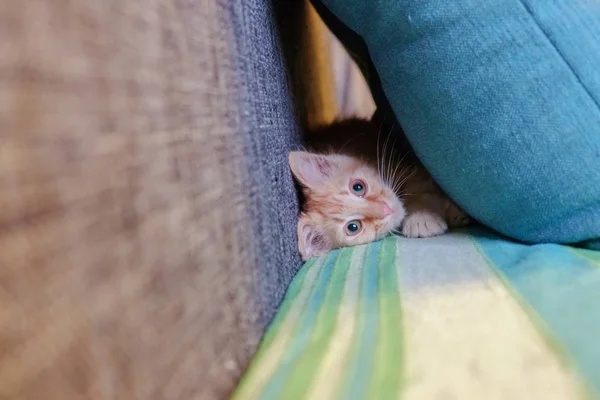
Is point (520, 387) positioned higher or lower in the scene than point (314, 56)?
lower

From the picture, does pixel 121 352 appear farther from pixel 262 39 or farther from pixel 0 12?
pixel 262 39

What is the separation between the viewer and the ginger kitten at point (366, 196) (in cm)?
115

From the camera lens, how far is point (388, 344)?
58 centimetres

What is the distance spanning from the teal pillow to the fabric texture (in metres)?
0.33

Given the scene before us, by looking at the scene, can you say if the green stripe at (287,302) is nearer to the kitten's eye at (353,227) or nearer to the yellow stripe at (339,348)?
the yellow stripe at (339,348)

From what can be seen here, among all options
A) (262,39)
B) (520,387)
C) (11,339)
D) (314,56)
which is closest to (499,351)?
(520,387)

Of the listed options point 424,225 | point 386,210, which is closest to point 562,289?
point 424,225

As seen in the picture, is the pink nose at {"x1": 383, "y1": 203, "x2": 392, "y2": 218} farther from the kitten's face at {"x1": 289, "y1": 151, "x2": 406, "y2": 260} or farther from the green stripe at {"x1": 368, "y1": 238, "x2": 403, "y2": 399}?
the green stripe at {"x1": 368, "y1": 238, "x2": 403, "y2": 399}

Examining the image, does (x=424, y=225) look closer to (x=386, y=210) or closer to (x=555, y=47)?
(x=386, y=210)

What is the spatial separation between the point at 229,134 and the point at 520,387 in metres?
0.41

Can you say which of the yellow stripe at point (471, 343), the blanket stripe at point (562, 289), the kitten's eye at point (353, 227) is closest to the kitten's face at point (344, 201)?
the kitten's eye at point (353, 227)

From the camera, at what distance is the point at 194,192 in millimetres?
523

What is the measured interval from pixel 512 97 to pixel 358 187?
1.76 feet

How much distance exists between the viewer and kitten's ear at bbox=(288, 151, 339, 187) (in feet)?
3.78
